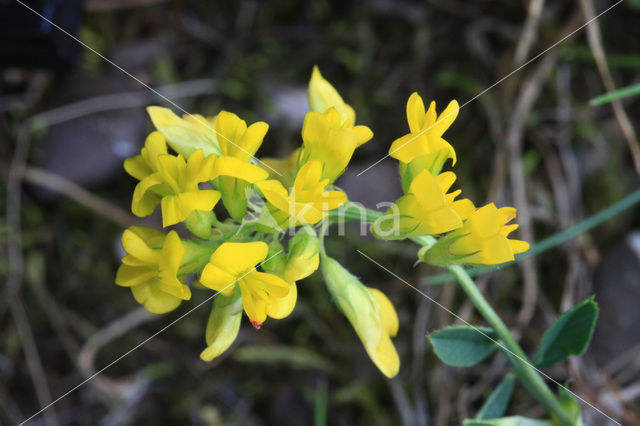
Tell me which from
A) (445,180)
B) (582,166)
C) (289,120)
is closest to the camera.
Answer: (445,180)

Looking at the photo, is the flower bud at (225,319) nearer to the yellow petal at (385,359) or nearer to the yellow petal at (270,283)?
the yellow petal at (270,283)

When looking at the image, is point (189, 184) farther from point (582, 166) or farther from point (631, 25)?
point (631, 25)

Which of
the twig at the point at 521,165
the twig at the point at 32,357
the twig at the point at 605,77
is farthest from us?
the twig at the point at 32,357

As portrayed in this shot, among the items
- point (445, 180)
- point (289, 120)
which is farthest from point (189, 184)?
point (289, 120)

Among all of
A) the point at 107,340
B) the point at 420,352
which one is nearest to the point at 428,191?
the point at 420,352

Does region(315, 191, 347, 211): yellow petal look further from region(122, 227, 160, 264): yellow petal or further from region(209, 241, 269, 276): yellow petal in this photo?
region(122, 227, 160, 264): yellow petal

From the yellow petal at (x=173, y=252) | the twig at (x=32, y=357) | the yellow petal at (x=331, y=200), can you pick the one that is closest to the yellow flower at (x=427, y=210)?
the yellow petal at (x=331, y=200)

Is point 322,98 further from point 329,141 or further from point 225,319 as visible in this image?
point 225,319
